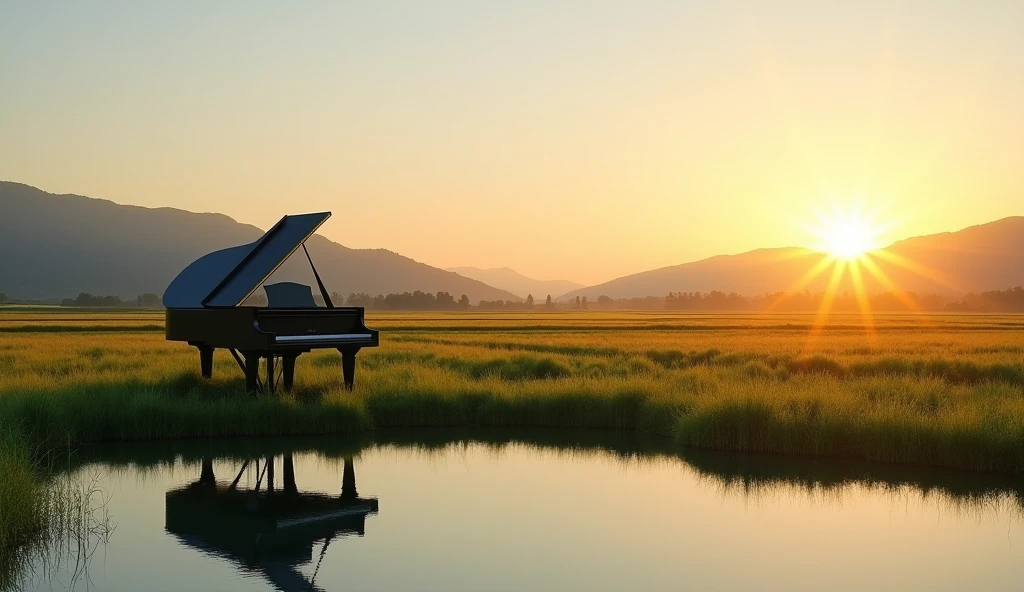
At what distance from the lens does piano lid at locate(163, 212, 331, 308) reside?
47.6 ft

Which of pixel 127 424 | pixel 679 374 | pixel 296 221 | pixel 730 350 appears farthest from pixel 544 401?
pixel 730 350

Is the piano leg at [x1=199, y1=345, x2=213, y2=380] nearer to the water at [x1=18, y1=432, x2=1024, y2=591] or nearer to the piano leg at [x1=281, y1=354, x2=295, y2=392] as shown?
the piano leg at [x1=281, y1=354, x2=295, y2=392]

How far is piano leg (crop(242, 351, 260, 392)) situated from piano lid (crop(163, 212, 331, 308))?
39.3 inches

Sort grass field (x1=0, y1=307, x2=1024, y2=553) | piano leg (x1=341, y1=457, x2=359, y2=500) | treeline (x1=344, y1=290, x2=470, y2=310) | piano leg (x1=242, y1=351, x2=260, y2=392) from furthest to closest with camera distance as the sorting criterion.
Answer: treeline (x1=344, y1=290, x2=470, y2=310) → piano leg (x1=242, y1=351, x2=260, y2=392) → grass field (x1=0, y1=307, x2=1024, y2=553) → piano leg (x1=341, y1=457, x2=359, y2=500)

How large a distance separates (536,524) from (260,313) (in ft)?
24.0

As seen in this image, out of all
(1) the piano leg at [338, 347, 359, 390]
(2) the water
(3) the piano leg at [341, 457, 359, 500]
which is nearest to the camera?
(2) the water

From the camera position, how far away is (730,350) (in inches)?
1094

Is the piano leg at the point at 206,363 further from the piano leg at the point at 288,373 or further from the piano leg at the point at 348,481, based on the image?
the piano leg at the point at 348,481

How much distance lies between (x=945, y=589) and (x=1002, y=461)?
20.0 feet

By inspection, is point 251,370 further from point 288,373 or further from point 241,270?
point 241,270

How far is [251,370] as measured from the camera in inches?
598

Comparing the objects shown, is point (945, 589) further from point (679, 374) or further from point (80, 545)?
point (679, 374)

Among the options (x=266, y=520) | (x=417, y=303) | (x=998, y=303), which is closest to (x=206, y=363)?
(x=266, y=520)

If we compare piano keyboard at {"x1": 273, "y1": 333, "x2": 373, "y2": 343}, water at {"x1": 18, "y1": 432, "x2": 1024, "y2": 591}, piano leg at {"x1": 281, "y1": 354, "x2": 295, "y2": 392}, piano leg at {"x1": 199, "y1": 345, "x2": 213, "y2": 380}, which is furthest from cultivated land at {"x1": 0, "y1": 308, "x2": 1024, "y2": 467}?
piano keyboard at {"x1": 273, "y1": 333, "x2": 373, "y2": 343}
